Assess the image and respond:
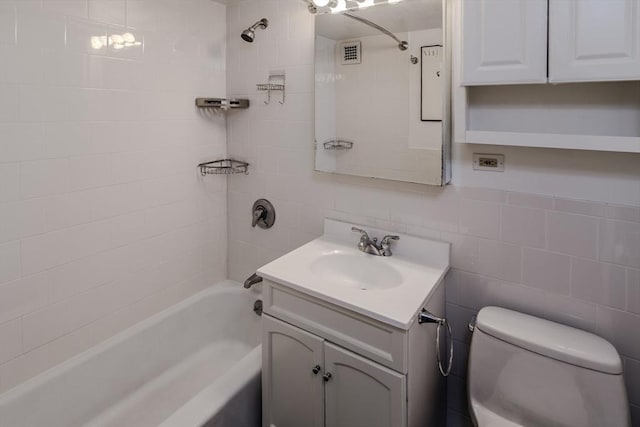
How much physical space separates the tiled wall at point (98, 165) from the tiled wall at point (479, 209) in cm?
31

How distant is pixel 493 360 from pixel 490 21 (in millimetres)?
1142

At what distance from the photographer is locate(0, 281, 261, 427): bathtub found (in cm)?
154

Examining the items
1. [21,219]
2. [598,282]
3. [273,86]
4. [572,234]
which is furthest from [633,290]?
[21,219]

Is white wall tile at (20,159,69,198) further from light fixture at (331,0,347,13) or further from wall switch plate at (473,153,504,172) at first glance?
wall switch plate at (473,153,504,172)

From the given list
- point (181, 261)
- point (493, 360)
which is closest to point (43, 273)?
point (181, 261)

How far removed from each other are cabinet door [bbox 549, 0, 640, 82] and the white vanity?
30.9 inches

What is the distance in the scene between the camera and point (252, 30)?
6.48 ft

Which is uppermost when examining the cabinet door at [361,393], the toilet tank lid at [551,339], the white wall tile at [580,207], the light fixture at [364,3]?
the light fixture at [364,3]

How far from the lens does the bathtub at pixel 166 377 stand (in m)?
1.54

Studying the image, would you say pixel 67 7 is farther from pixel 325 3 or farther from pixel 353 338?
pixel 353 338

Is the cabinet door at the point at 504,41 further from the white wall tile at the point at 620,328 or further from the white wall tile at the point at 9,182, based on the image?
the white wall tile at the point at 9,182

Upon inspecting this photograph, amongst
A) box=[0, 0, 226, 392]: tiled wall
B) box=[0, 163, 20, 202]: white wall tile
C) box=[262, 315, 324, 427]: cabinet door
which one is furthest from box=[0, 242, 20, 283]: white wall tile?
box=[262, 315, 324, 427]: cabinet door

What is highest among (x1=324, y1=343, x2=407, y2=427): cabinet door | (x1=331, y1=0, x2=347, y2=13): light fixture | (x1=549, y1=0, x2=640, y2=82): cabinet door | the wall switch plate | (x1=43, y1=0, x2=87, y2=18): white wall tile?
(x1=331, y1=0, x2=347, y2=13): light fixture

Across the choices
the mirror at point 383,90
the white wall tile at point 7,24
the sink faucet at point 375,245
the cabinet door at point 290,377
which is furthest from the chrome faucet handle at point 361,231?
the white wall tile at point 7,24
